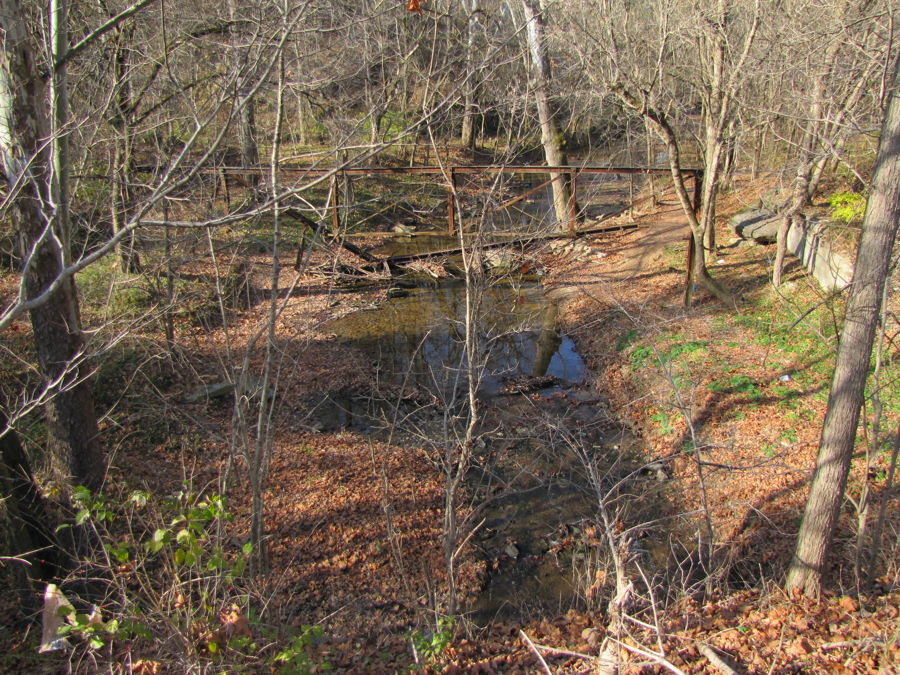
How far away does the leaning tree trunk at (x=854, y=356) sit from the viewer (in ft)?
12.4

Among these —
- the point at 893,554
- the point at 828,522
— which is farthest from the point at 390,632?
the point at 893,554

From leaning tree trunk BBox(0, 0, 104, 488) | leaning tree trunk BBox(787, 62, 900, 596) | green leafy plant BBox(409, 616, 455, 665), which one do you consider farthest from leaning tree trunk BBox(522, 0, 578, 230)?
leaning tree trunk BBox(0, 0, 104, 488)

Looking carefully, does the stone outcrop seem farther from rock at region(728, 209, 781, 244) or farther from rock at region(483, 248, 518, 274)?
rock at region(483, 248, 518, 274)

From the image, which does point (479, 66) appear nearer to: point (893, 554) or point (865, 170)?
point (893, 554)

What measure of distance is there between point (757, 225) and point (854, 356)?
9918 millimetres

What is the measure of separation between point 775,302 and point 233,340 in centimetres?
881

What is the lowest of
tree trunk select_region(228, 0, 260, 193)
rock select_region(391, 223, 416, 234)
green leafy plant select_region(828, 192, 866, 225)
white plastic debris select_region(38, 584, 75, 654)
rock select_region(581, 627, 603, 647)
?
rock select_region(581, 627, 603, 647)

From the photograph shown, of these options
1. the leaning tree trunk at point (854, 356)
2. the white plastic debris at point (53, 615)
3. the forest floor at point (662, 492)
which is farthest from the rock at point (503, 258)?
the white plastic debris at point (53, 615)

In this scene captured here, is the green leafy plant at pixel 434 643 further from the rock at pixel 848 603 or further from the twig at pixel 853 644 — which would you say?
the rock at pixel 848 603

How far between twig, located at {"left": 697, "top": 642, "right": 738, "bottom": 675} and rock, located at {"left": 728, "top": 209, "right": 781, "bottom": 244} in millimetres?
9928

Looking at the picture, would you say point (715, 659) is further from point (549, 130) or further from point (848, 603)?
point (549, 130)

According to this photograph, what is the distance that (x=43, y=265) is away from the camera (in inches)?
179

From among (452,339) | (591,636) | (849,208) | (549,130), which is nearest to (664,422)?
(591,636)

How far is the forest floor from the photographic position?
4.43 meters
